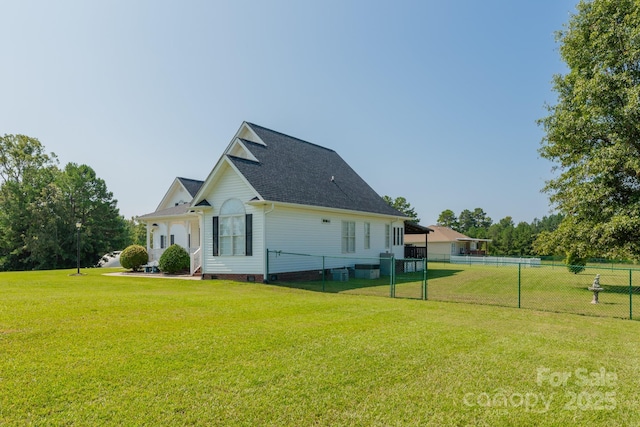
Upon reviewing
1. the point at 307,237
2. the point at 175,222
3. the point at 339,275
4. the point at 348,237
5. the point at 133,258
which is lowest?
the point at 339,275

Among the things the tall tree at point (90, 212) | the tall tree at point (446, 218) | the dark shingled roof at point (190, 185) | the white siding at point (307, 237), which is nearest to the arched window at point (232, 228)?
the white siding at point (307, 237)

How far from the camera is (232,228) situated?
16.6m

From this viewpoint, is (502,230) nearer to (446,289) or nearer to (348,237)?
(348,237)

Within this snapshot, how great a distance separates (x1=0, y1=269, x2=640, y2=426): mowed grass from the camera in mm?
3713

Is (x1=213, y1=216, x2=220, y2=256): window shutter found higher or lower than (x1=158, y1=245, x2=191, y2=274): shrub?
higher

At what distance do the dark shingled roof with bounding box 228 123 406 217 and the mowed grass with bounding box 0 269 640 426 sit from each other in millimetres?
8317

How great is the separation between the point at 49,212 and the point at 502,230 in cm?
7763

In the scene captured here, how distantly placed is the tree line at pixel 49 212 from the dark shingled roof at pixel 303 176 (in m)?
23.5

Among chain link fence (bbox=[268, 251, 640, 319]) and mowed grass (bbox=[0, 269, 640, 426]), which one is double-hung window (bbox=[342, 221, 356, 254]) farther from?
mowed grass (bbox=[0, 269, 640, 426])

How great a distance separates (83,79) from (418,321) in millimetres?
16399

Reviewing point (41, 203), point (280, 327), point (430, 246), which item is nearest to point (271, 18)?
point (280, 327)

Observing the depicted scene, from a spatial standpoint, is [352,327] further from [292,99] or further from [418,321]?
[292,99]

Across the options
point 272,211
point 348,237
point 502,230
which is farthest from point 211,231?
point 502,230

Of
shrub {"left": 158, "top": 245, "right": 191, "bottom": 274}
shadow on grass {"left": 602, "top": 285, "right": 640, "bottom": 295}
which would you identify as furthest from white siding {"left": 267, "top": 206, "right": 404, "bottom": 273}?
shadow on grass {"left": 602, "top": 285, "right": 640, "bottom": 295}
